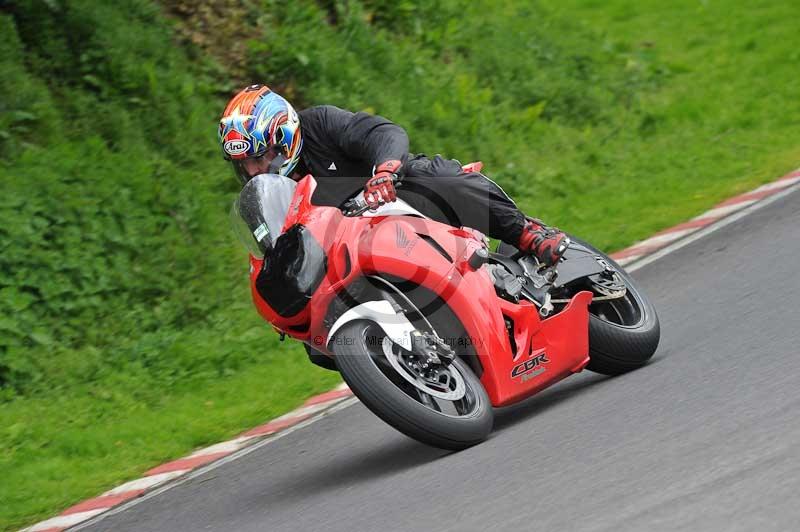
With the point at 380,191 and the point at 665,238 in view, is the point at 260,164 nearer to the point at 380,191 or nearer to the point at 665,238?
the point at 380,191

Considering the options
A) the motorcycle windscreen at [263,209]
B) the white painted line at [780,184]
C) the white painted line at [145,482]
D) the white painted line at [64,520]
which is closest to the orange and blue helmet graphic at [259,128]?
the motorcycle windscreen at [263,209]

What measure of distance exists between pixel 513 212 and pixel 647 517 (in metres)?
2.33

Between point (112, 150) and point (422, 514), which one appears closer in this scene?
point (422, 514)

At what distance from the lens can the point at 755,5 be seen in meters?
16.1

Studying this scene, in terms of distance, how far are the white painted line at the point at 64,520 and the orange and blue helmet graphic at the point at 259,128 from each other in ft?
5.99

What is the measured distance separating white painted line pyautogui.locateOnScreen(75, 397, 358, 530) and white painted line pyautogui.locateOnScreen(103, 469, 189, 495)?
69 mm

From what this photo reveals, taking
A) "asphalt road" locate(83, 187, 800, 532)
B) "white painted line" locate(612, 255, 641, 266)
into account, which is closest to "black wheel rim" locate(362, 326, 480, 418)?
"asphalt road" locate(83, 187, 800, 532)

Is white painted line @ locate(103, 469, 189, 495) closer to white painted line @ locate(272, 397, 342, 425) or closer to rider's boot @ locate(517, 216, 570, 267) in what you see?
white painted line @ locate(272, 397, 342, 425)

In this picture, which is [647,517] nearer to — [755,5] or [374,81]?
[374,81]

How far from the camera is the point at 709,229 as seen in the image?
883cm

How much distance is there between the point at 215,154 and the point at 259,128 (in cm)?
540

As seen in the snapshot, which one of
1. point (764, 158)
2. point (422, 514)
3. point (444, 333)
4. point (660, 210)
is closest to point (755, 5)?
point (764, 158)

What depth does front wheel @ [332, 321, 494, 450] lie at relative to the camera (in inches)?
188

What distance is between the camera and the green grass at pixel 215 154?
25.1 ft
